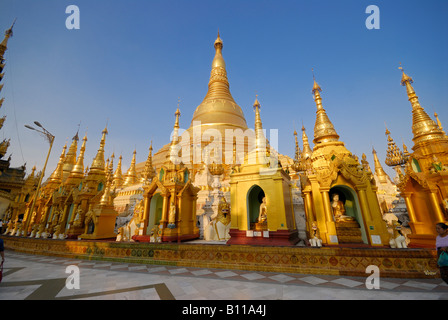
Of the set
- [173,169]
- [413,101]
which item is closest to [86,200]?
[173,169]

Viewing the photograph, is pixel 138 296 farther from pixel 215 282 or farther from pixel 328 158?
pixel 328 158

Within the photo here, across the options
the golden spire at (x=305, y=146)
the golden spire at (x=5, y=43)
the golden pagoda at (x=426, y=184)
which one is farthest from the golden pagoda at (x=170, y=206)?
the golden spire at (x=5, y=43)

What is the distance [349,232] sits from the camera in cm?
679

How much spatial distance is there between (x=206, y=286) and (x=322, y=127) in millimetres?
8950

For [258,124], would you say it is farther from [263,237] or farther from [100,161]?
[100,161]

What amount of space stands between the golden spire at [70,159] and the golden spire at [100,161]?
574 cm

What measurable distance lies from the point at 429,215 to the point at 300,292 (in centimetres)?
602

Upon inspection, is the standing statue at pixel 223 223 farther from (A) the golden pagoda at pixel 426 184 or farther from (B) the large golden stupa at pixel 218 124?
(B) the large golden stupa at pixel 218 124

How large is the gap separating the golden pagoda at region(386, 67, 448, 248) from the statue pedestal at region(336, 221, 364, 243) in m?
1.64

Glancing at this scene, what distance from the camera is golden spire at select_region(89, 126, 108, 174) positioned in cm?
1418

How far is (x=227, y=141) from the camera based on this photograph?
24469 mm

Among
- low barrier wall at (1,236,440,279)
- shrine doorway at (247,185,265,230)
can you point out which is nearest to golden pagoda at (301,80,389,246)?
low barrier wall at (1,236,440,279)

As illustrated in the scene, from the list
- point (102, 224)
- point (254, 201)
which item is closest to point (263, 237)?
point (254, 201)
